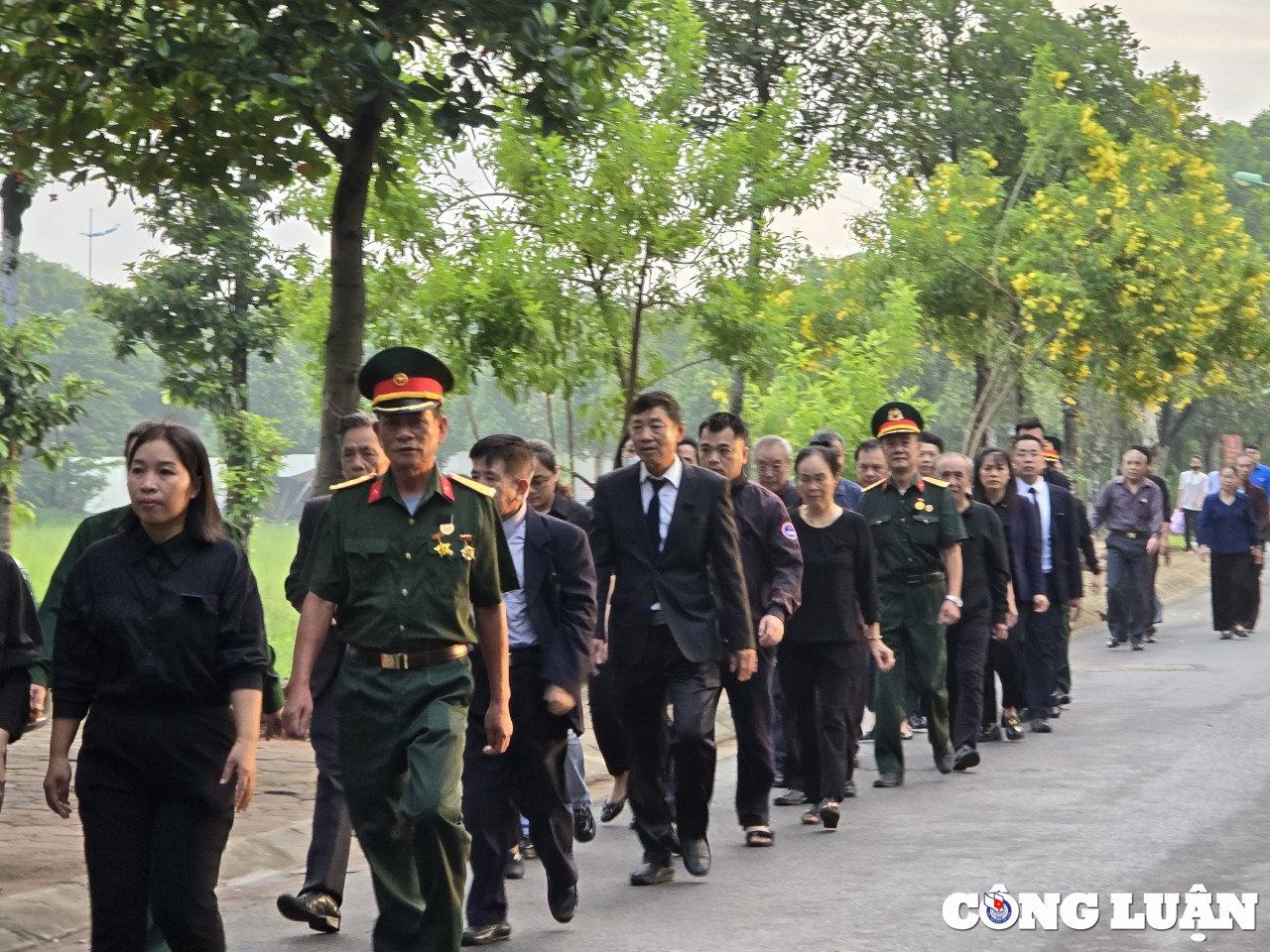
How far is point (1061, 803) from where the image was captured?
10.0m

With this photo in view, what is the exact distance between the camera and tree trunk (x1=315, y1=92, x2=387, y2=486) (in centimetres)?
1109

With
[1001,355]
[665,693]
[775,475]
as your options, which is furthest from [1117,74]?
[665,693]

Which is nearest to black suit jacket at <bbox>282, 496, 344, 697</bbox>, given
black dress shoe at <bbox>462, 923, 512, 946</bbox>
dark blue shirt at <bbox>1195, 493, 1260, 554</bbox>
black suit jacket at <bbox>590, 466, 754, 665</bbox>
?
black dress shoe at <bbox>462, 923, 512, 946</bbox>

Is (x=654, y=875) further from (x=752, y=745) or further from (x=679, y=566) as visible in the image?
(x=679, y=566)

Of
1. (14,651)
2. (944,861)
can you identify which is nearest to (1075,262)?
(944,861)

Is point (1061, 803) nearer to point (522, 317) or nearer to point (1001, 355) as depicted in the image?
point (522, 317)

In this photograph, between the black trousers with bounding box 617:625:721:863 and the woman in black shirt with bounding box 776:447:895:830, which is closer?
the black trousers with bounding box 617:625:721:863

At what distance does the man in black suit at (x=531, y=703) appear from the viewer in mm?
7289

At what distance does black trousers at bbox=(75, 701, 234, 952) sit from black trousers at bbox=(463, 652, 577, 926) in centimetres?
198

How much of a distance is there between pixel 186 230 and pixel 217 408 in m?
2.43

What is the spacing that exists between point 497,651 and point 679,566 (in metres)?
2.12

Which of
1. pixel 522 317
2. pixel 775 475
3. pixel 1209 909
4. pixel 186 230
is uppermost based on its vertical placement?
pixel 186 230

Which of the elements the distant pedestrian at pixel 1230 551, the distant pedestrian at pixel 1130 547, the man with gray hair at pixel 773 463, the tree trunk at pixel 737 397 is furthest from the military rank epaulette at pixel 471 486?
the distant pedestrian at pixel 1230 551

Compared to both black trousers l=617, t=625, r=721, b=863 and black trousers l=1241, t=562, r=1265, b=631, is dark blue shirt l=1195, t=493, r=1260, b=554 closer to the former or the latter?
black trousers l=1241, t=562, r=1265, b=631
